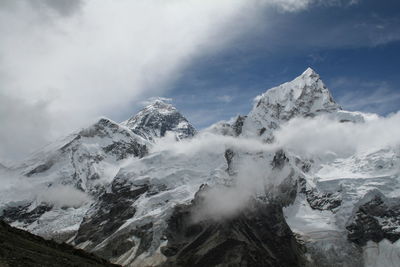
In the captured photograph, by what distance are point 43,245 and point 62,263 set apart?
1021cm

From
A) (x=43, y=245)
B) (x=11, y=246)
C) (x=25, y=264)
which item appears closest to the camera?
(x=25, y=264)

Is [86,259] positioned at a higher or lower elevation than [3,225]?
lower

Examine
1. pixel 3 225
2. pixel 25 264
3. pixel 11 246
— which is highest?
pixel 3 225

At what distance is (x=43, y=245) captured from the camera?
75.7 metres

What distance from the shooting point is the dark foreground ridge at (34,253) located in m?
58.6

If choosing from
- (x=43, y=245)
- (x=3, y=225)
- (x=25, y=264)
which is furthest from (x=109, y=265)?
(x=25, y=264)

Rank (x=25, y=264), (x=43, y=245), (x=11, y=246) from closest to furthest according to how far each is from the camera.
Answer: (x=25, y=264), (x=11, y=246), (x=43, y=245)

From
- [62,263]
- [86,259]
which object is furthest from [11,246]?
[86,259]

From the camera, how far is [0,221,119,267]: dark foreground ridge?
2308 inches

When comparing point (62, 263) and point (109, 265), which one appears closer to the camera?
point (62, 263)

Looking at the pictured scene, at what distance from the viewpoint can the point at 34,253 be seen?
66188 mm

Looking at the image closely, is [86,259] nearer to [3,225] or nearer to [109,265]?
[109,265]

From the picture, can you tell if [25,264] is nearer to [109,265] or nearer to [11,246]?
[11,246]

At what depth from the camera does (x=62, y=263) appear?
66750 mm
